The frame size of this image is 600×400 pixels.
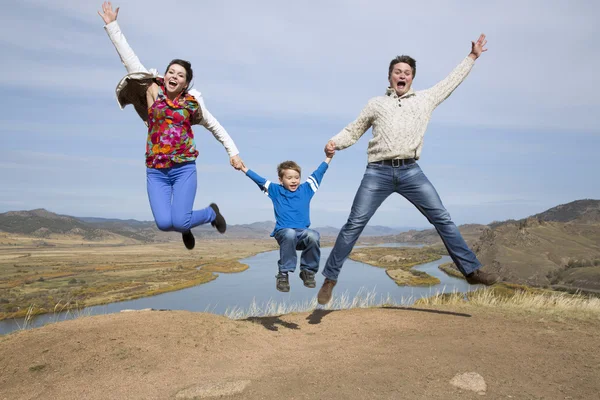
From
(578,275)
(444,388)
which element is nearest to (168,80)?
(444,388)

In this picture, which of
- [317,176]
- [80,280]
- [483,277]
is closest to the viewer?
[483,277]

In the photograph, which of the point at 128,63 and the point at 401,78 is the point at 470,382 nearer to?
the point at 401,78

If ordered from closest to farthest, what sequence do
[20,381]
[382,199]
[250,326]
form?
[20,381] < [382,199] < [250,326]

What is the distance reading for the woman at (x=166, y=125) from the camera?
5.11 meters

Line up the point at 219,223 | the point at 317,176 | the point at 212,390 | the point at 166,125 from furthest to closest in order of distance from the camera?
the point at 219,223, the point at 317,176, the point at 166,125, the point at 212,390

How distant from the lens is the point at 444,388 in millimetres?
3455

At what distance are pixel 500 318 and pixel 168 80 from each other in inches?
235

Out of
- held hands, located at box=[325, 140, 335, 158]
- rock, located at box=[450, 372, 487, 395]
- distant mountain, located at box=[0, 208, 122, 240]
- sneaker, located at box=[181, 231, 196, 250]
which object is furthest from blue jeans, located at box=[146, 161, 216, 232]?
distant mountain, located at box=[0, 208, 122, 240]

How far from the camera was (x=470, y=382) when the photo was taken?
3541 mm

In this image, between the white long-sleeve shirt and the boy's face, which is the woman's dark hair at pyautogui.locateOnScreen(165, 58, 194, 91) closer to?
the white long-sleeve shirt

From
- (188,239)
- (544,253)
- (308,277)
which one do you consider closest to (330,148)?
(308,277)

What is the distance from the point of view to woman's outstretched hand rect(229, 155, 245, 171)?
5.84 m

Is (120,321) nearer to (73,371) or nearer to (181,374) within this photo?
(73,371)

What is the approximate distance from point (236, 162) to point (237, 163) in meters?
0.02
